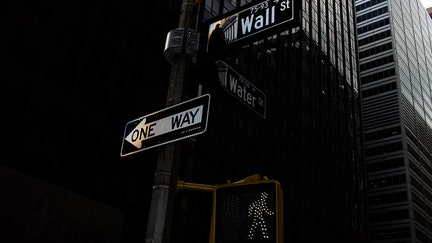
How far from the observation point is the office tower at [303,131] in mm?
35312

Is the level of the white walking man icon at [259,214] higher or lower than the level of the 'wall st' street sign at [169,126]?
lower

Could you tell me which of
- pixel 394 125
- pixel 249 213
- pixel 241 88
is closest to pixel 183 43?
pixel 241 88

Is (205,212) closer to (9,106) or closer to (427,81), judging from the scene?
(9,106)

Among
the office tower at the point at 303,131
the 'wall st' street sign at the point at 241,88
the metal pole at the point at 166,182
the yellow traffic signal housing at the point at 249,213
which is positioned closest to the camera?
the yellow traffic signal housing at the point at 249,213

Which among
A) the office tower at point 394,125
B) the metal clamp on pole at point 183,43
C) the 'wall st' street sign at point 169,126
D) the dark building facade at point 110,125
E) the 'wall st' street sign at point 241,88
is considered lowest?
the 'wall st' street sign at point 169,126

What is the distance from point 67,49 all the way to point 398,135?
241 feet

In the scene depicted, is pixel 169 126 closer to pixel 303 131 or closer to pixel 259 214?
pixel 259 214

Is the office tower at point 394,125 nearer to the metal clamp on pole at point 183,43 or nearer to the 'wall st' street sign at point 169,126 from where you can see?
the metal clamp on pole at point 183,43

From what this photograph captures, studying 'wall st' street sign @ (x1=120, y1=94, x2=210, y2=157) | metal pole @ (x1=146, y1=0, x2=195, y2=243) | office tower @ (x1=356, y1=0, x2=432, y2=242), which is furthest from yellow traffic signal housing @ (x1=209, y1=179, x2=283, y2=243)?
office tower @ (x1=356, y1=0, x2=432, y2=242)

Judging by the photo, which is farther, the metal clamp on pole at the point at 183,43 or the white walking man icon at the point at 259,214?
the metal clamp on pole at the point at 183,43

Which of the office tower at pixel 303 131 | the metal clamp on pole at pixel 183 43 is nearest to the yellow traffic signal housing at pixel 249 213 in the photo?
the metal clamp on pole at pixel 183 43

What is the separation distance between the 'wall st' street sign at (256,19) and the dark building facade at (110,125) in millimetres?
122

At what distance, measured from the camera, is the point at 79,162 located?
2325cm

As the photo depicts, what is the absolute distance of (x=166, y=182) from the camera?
17.9ft
